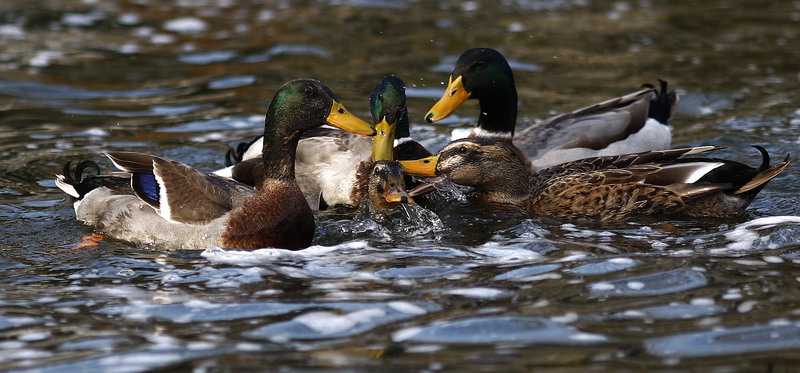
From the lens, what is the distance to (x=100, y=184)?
8211 millimetres

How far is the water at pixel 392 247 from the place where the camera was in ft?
17.1

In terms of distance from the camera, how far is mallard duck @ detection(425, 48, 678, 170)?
9.66 m

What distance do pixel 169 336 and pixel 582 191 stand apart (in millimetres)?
3749

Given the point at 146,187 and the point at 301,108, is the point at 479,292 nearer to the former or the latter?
the point at 301,108

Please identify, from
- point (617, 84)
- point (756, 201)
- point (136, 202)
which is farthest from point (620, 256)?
point (617, 84)

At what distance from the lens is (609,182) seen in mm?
8141

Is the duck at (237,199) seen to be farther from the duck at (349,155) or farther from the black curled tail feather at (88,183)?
the duck at (349,155)

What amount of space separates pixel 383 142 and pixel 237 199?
156cm

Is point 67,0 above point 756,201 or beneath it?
above

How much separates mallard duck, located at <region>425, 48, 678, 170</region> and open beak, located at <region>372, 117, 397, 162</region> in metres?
0.61

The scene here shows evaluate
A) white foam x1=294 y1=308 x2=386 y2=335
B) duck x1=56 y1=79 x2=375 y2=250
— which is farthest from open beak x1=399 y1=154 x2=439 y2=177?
white foam x1=294 y1=308 x2=386 y2=335

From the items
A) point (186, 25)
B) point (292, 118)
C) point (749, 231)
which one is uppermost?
point (292, 118)

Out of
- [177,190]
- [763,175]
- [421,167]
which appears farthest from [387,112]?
[763,175]

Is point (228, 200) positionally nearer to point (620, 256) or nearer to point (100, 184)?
point (100, 184)
